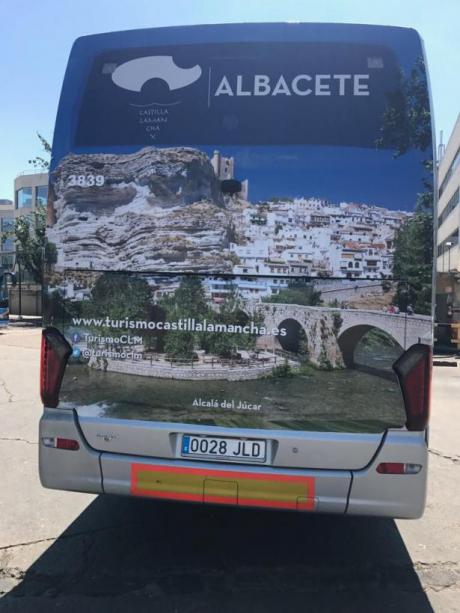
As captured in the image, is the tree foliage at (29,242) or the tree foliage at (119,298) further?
the tree foliage at (29,242)

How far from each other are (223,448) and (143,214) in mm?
1537

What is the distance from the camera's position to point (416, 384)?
10.4 feet

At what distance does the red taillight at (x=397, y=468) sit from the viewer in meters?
3.16

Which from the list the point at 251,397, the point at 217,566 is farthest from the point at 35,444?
the point at 251,397

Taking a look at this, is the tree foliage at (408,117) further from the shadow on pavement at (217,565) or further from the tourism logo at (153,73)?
the shadow on pavement at (217,565)

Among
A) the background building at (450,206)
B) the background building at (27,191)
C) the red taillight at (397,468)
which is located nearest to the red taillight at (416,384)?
the red taillight at (397,468)

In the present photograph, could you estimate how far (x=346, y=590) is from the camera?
10.9ft

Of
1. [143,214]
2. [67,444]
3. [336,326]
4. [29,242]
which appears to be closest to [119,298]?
[143,214]

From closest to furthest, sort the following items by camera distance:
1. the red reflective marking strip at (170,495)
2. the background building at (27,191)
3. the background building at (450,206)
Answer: the red reflective marking strip at (170,495)
the background building at (450,206)
the background building at (27,191)

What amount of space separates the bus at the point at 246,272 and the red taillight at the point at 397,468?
0.01 metres

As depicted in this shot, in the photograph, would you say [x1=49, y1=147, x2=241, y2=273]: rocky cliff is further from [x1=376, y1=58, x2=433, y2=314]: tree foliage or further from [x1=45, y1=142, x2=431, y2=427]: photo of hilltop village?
[x1=376, y1=58, x2=433, y2=314]: tree foliage

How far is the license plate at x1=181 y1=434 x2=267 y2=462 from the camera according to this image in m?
3.29

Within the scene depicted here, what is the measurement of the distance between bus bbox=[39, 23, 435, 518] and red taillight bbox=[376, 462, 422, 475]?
0.01 metres

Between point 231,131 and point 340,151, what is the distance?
69 cm
